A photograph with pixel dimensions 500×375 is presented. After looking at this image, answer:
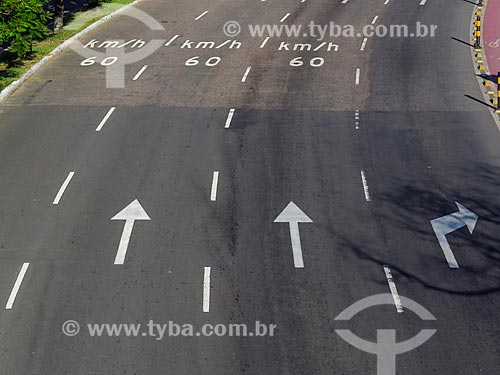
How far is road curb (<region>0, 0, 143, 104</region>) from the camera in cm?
3043

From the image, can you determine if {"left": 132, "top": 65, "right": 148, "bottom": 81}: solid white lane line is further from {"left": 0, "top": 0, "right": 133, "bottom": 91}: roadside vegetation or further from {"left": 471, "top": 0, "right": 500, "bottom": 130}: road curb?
{"left": 471, "top": 0, "right": 500, "bottom": 130}: road curb

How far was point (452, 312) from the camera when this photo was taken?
692 inches

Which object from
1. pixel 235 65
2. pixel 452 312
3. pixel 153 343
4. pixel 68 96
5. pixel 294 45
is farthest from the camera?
pixel 294 45

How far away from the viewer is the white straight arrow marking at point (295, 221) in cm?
1983

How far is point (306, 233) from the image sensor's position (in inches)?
819

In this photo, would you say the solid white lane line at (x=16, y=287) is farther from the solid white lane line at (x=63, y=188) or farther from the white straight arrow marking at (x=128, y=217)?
the solid white lane line at (x=63, y=188)

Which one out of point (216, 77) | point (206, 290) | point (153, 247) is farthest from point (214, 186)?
point (216, 77)

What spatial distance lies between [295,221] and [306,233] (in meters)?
0.66

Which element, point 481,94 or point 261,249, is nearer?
point 261,249

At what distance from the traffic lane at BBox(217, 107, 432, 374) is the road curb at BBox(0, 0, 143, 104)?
8644mm

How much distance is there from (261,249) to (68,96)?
1314cm

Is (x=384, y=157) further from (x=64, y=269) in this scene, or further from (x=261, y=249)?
(x=64, y=269)

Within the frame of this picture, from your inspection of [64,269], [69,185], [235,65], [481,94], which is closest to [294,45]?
[235,65]

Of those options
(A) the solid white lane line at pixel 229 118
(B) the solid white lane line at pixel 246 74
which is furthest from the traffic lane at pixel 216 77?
(A) the solid white lane line at pixel 229 118
